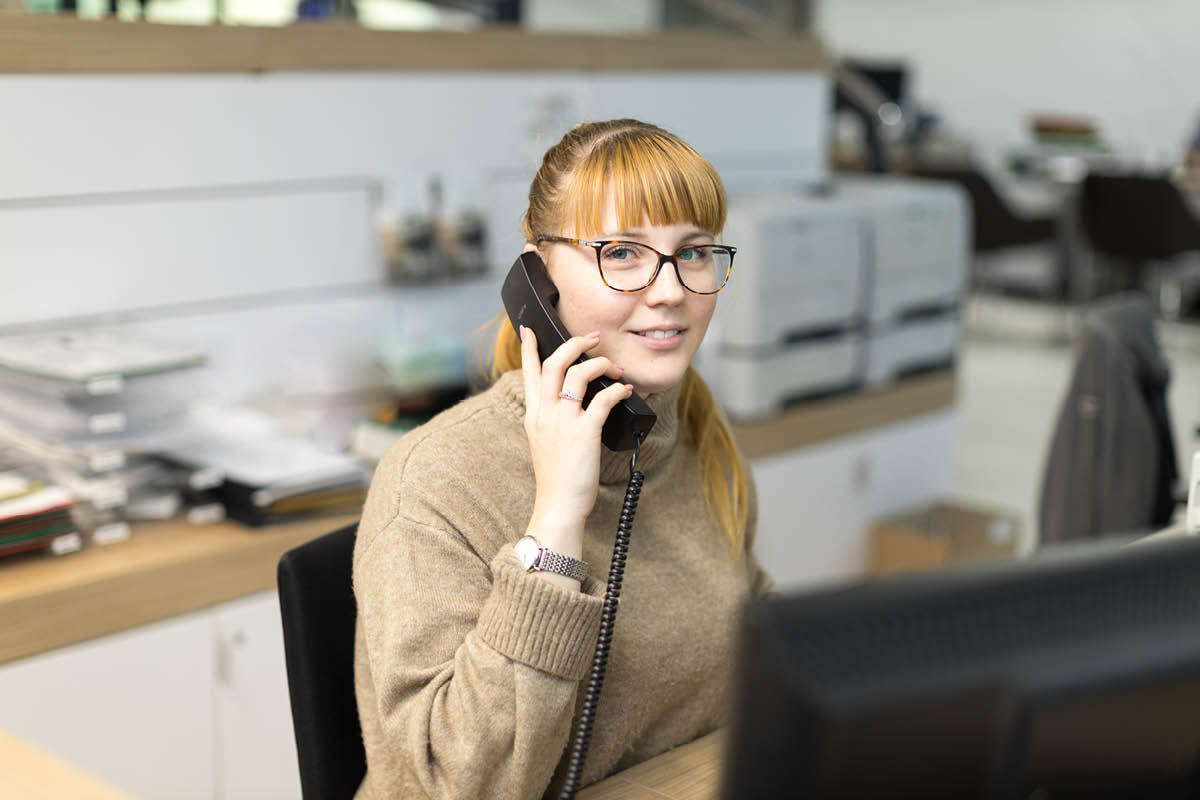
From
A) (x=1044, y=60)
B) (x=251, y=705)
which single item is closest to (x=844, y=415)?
(x=251, y=705)

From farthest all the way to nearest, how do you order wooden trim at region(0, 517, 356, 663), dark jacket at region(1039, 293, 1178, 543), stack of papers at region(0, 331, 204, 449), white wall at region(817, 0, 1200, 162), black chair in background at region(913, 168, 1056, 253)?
white wall at region(817, 0, 1200, 162), black chair in background at region(913, 168, 1056, 253), dark jacket at region(1039, 293, 1178, 543), stack of papers at region(0, 331, 204, 449), wooden trim at region(0, 517, 356, 663)

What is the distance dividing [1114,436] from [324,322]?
158cm

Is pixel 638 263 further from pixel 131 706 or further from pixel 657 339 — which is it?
pixel 131 706

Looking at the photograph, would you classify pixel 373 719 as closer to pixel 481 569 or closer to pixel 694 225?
pixel 481 569

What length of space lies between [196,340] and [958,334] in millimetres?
2203

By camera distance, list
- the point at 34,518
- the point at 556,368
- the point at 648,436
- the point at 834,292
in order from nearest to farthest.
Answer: the point at 556,368
the point at 648,436
the point at 34,518
the point at 834,292

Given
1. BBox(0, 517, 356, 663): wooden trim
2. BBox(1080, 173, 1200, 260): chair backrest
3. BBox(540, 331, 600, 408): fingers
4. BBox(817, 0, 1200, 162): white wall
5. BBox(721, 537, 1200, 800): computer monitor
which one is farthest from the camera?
BBox(817, 0, 1200, 162): white wall

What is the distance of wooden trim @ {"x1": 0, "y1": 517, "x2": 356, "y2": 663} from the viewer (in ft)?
6.05

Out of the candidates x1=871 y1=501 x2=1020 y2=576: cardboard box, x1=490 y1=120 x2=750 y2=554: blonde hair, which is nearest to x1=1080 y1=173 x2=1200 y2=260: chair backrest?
x1=871 y1=501 x2=1020 y2=576: cardboard box

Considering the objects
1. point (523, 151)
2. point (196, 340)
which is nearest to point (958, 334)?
point (523, 151)

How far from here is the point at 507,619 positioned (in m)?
1.13

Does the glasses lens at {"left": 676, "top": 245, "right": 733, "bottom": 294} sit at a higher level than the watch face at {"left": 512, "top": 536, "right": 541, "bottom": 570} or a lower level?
higher

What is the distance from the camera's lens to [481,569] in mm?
1218

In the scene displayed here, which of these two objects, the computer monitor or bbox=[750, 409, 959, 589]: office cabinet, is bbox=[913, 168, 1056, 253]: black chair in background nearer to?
bbox=[750, 409, 959, 589]: office cabinet
